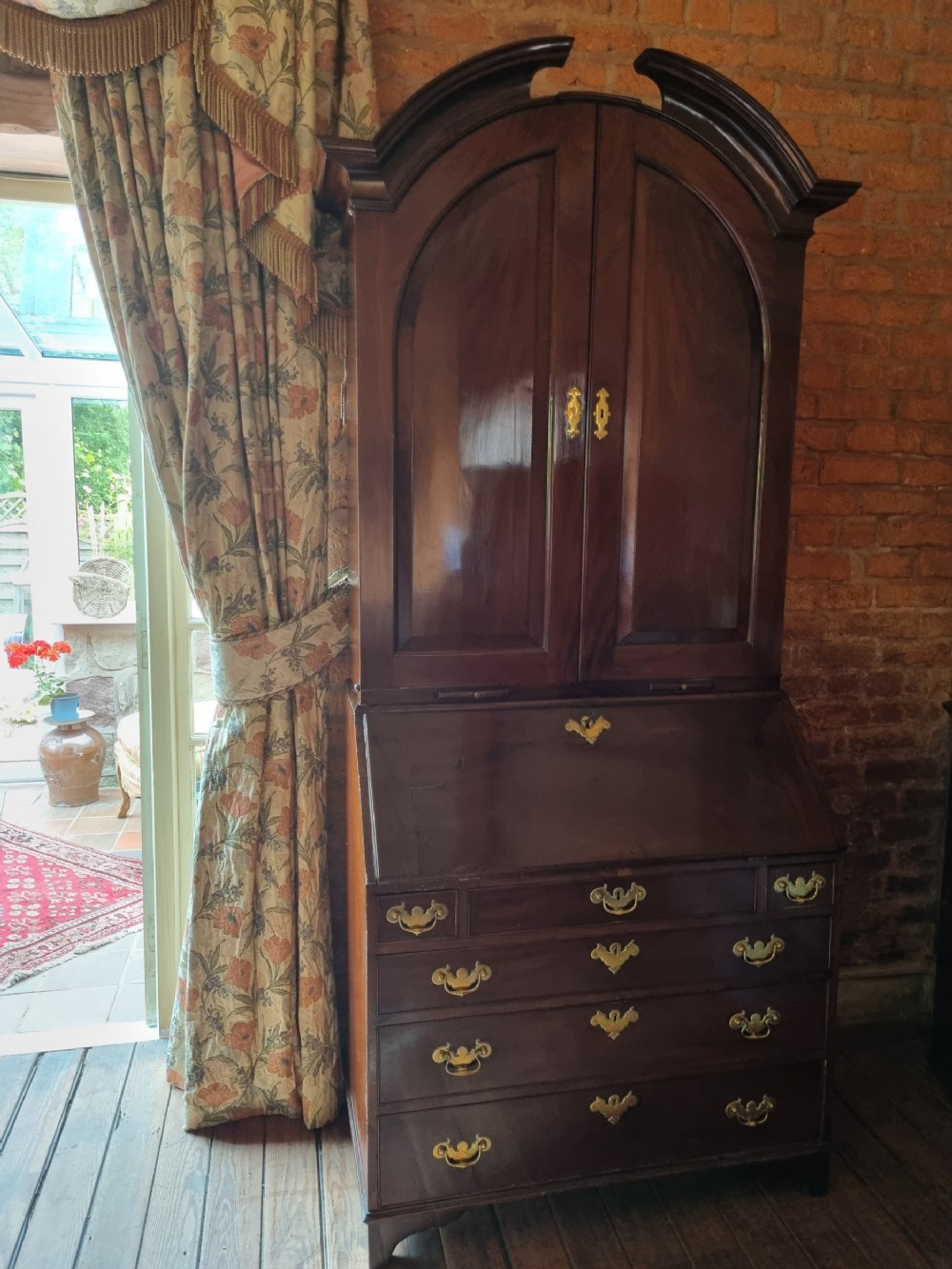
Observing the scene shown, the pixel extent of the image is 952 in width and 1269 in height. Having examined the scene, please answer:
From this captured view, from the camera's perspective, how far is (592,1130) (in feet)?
5.45

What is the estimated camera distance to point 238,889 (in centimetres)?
195

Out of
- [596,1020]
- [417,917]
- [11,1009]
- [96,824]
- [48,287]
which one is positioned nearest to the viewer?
[417,917]

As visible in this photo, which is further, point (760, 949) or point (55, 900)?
point (55, 900)

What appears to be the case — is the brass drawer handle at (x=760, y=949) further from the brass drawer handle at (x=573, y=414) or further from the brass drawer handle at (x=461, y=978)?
the brass drawer handle at (x=573, y=414)

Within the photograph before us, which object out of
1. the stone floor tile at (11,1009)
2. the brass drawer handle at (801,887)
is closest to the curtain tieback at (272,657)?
the brass drawer handle at (801,887)

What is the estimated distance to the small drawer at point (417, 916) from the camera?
1513 mm

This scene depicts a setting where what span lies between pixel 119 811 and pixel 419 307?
141 inches

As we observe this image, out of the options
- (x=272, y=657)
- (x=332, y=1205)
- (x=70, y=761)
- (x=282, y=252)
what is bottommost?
(x=332, y=1205)

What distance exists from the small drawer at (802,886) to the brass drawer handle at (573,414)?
2.97 ft

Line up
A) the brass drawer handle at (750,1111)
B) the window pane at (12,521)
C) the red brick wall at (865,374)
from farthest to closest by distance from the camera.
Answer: the window pane at (12,521)
the red brick wall at (865,374)
the brass drawer handle at (750,1111)

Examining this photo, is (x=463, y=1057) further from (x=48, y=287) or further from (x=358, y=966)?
(x=48, y=287)

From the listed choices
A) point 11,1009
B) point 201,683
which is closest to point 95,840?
point 11,1009

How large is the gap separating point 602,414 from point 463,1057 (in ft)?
3.94

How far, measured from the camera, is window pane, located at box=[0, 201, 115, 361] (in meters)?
3.46
